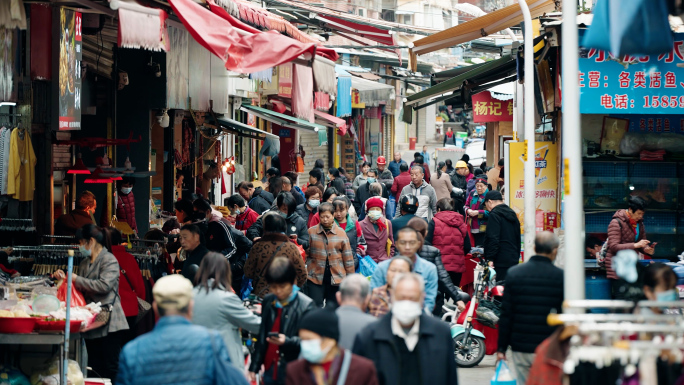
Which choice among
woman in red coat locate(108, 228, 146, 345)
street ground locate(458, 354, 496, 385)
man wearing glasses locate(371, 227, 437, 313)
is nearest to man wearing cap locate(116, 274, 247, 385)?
man wearing glasses locate(371, 227, 437, 313)

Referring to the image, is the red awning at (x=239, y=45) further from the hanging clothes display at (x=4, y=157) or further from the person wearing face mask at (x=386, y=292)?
the hanging clothes display at (x=4, y=157)

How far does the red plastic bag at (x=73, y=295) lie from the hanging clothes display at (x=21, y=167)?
8.65ft

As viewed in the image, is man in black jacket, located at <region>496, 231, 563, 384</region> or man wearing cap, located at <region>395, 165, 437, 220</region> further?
man wearing cap, located at <region>395, 165, 437, 220</region>

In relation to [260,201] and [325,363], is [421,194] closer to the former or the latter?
[260,201]

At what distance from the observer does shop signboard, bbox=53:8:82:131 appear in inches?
362

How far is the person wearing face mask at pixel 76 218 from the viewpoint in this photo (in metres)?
11.7

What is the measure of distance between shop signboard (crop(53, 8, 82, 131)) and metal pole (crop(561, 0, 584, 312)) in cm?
479

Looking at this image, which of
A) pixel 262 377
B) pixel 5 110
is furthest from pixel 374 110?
pixel 262 377

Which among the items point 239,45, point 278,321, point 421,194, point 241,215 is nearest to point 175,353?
point 278,321

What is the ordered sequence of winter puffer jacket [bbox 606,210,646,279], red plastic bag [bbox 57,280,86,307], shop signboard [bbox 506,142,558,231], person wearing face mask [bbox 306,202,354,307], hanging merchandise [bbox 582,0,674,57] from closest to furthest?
1. hanging merchandise [bbox 582,0,674,57]
2. red plastic bag [bbox 57,280,86,307]
3. person wearing face mask [bbox 306,202,354,307]
4. winter puffer jacket [bbox 606,210,646,279]
5. shop signboard [bbox 506,142,558,231]

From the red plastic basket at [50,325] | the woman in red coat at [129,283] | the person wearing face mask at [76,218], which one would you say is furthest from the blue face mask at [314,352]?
the person wearing face mask at [76,218]

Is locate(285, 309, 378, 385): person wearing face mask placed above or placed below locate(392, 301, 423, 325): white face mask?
below

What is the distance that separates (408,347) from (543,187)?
8419mm

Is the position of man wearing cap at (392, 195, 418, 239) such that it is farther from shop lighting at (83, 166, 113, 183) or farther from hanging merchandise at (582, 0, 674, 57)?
hanging merchandise at (582, 0, 674, 57)
